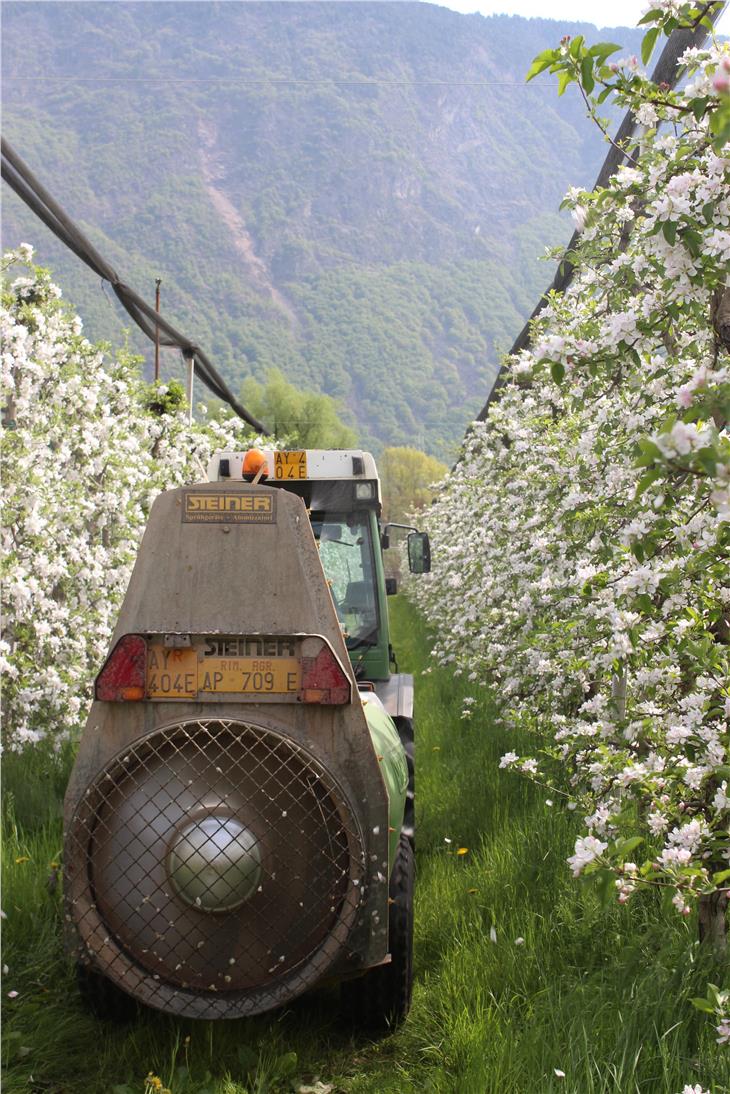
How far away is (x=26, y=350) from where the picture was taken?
341 inches

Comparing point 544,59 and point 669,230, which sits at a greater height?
point 544,59

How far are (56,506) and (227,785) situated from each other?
4.94m

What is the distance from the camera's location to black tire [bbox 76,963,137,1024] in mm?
4246

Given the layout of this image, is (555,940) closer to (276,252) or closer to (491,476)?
(491,476)

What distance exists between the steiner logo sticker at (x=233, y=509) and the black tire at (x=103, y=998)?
1.82m

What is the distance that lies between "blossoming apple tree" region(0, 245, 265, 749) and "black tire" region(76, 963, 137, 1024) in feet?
10.9

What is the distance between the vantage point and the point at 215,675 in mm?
3916

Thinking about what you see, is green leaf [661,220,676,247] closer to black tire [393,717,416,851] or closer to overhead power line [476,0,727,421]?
overhead power line [476,0,727,421]

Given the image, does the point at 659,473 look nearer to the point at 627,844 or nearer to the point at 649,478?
the point at 649,478

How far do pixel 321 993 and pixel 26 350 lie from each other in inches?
231

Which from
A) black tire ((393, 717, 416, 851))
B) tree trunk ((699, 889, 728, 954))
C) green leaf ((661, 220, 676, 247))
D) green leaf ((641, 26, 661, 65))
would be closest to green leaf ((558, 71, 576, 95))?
green leaf ((641, 26, 661, 65))

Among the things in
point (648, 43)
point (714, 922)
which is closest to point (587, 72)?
point (648, 43)

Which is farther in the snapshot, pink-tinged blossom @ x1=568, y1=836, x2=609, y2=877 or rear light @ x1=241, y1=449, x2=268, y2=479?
rear light @ x1=241, y1=449, x2=268, y2=479

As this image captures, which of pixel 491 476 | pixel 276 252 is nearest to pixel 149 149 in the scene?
pixel 276 252
